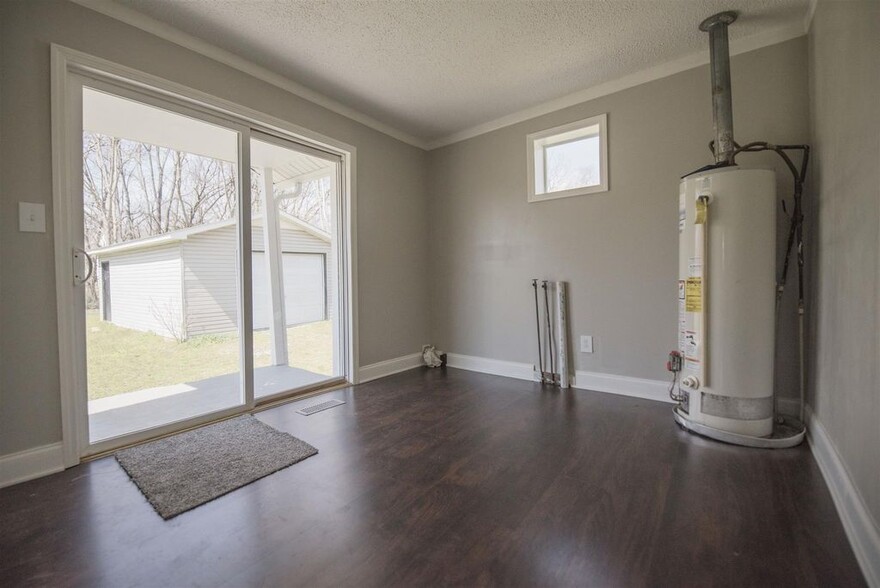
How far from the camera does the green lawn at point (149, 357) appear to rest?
2.13m

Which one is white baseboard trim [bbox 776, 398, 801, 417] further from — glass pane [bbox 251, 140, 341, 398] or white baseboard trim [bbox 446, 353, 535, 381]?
glass pane [bbox 251, 140, 341, 398]

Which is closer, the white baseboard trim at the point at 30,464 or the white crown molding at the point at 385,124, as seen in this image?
the white baseboard trim at the point at 30,464

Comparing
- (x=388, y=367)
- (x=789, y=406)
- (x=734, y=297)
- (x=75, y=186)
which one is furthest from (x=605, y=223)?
(x=75, y=186)

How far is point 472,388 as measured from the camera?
3.30 m

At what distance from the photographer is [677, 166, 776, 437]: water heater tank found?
203cm

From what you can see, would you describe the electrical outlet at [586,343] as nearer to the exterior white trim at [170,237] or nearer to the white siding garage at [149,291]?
the exterior white trim at [170,237]

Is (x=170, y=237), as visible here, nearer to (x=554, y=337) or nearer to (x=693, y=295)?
(x=554, y=337)

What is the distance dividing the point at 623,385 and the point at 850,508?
1662mm

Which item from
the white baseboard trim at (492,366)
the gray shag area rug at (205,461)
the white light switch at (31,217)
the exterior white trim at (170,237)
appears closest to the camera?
the gray shag area rug at (205,461)

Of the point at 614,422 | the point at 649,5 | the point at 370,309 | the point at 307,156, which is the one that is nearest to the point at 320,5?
the point at 307,156

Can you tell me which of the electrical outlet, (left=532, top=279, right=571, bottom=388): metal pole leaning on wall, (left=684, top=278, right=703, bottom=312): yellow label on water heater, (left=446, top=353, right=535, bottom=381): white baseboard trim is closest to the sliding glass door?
(left=446, top=353, right=535, bottom=381): white baseboard trim

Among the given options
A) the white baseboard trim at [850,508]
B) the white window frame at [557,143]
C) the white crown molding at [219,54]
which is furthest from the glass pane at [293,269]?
the white baseboard trim at [850,508]

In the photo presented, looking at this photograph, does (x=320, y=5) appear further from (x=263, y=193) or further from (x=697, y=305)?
(x=697, y=305)

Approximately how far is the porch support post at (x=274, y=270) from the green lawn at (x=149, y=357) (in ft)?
0.28
